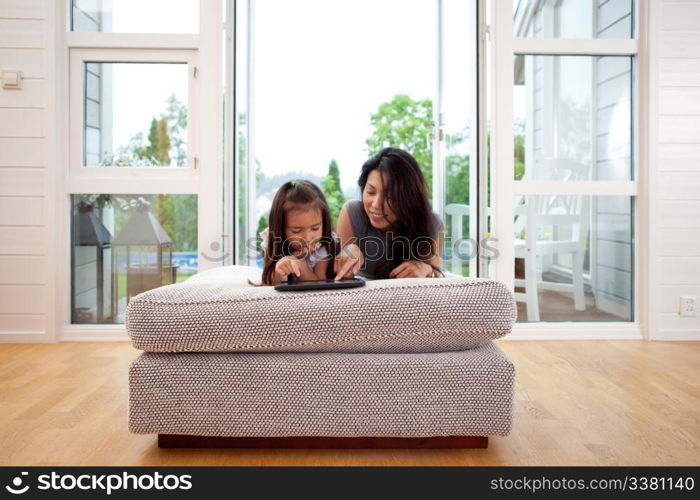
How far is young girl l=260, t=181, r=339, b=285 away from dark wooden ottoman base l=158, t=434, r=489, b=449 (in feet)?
1.60

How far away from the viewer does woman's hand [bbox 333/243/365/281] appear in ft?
6.51

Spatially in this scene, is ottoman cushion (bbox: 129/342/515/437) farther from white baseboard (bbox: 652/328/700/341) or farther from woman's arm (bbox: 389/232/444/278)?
white baseboard (bbox: 652/328/700/341)

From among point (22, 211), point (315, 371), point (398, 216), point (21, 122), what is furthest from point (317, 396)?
point (21, 122)

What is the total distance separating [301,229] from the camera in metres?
2.10

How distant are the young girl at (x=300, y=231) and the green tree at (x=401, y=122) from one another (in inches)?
185

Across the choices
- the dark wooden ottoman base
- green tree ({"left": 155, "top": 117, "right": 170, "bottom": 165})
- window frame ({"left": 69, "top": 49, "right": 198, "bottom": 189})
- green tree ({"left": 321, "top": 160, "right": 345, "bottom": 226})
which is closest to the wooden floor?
the dark wooden ottoman base

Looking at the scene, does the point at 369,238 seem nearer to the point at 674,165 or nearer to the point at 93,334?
the point at 93,334

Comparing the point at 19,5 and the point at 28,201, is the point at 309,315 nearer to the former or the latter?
the point at 28,201

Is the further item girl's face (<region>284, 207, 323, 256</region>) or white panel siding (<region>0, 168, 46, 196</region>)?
white panel siding (<region>0, 168, 46, 196</region>)

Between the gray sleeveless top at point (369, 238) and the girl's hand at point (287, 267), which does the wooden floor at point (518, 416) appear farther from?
the gray sleeveless top at point (369, 238)

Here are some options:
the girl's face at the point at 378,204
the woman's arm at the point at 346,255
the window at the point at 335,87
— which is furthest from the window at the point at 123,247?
the window at the point at 335,87
